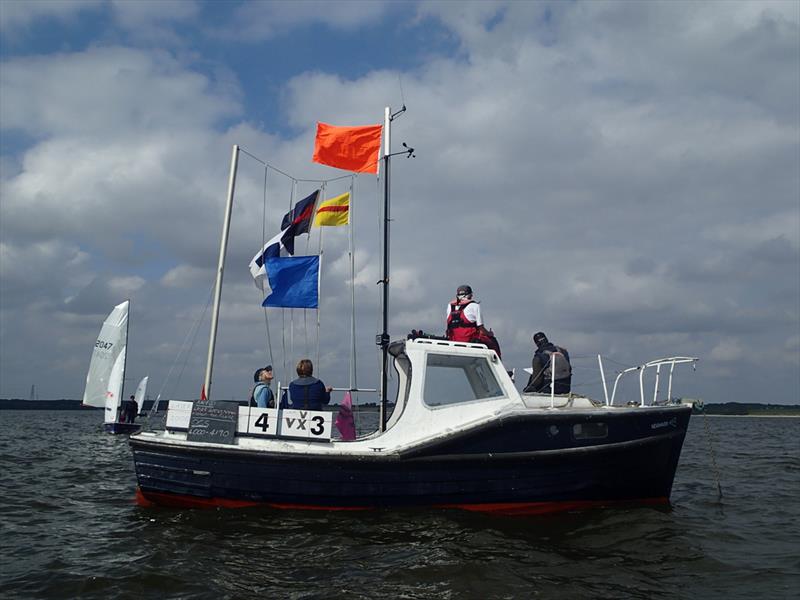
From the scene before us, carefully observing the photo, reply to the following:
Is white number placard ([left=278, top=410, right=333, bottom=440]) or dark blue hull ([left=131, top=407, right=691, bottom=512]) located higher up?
white number placard ([left=278, top=410, right=333, bottom=440])

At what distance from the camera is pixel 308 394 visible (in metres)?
9.79

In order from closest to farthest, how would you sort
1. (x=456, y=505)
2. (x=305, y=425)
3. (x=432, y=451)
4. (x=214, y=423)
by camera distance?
(x=432, y=451) < (x=456, y=505) < (x=305, y=425) < (x=214, y=423)

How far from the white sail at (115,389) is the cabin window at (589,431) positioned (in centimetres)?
2980

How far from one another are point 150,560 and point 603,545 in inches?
221

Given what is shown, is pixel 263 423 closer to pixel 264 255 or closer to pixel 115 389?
pixel 264 255

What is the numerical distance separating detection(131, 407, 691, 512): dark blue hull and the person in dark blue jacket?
1006mm

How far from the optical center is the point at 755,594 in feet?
21.0

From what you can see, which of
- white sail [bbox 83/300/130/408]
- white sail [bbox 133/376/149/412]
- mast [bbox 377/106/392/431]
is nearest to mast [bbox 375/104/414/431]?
mast [bbox 377/106/392/431]

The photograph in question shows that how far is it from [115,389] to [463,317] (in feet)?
94.1

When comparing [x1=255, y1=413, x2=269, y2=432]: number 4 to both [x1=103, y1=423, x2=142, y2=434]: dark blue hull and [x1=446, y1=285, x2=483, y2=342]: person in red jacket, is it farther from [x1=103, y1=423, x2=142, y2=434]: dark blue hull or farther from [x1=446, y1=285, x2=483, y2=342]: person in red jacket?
[x1=103, y1=423, x2=142, y2=434]: dark blue hull

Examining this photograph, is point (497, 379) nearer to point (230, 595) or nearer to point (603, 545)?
point (603, 545)

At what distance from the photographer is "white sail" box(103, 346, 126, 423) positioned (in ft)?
110

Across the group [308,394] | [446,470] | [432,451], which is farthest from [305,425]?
[446,470]

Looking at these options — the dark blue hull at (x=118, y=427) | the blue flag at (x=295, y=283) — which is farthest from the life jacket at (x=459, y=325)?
the dark blue hull at (x=118, y=427)
